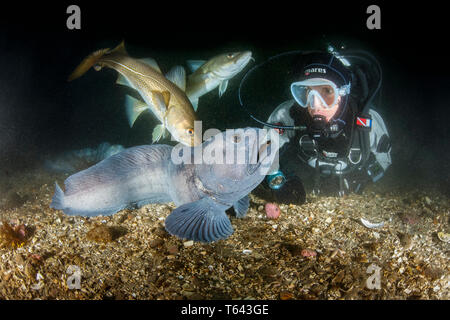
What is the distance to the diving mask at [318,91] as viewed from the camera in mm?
4215

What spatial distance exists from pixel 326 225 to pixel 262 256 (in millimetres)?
1275

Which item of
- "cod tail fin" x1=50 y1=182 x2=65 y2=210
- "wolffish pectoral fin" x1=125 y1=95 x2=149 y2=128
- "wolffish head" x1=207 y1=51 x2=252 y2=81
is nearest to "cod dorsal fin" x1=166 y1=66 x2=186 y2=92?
"wolffish pectoral fin" x1=125 y1=95 x2=149 y2=128

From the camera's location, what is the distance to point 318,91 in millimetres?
4402

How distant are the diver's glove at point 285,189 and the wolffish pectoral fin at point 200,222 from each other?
1578 millimetres

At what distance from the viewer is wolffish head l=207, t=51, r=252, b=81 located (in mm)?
5305

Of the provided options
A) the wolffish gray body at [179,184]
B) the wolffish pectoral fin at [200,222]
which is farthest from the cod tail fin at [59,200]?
the wolffish pectoral fin at [200,222]

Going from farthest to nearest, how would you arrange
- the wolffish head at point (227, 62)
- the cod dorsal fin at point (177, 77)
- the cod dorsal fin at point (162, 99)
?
the wolffish head at point (227, 62), the cod dorsal fin at point (177, 77), the cod dorsal fin at point (162, 99)

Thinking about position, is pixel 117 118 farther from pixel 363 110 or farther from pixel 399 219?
pixel 399 219

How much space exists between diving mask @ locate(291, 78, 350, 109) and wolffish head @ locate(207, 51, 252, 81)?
1442 millimetres

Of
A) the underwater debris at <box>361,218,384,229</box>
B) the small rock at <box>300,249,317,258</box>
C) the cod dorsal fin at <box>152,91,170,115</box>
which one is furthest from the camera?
the cod dorsal fin at <box>152,91,170,115</box>

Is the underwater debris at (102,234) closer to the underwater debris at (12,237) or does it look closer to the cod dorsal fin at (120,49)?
the underwater debris at (12,237)

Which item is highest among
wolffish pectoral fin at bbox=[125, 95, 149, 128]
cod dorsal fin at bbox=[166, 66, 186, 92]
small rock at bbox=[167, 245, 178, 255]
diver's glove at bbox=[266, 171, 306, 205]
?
cod dorsal fin at bbox=[166, 66, 186, 92]

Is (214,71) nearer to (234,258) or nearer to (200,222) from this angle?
(200,222)

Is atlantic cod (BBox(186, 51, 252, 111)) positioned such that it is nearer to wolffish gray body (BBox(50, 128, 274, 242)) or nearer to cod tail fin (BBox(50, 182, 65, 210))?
wolffish gray body (BBox(50, 128, 274, 242))
